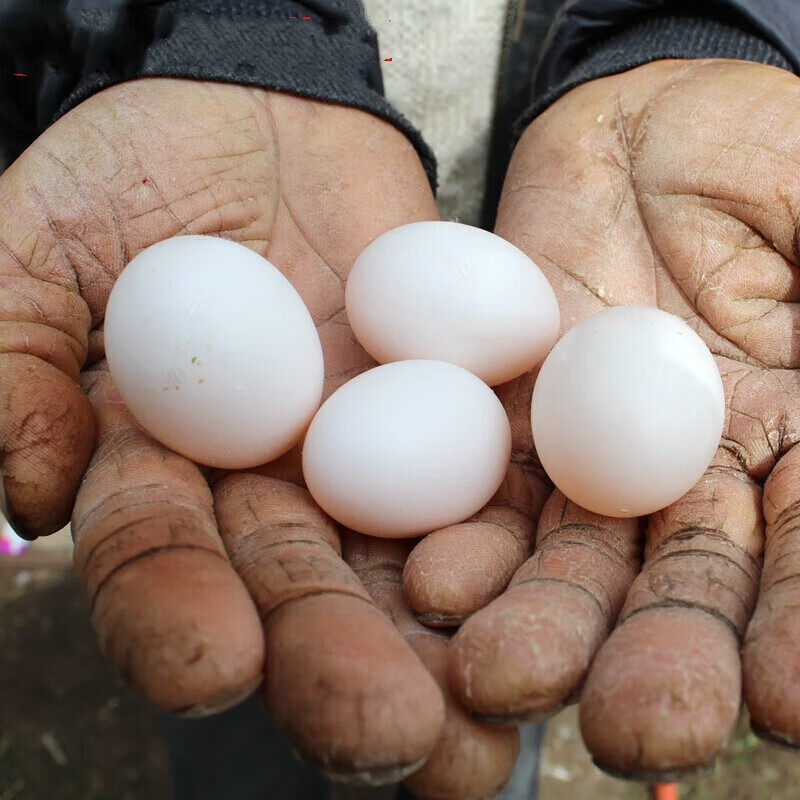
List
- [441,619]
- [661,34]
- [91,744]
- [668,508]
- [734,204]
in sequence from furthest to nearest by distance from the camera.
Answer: [91,744] < [661,34] < [734,204] < [668,508] < [441,619]

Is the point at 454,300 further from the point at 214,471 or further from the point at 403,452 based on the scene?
the point at 214,471

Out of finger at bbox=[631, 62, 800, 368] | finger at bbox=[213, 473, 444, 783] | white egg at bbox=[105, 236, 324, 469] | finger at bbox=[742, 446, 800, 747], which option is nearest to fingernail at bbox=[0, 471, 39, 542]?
white egg at bbox=[105, 236, 324, 469]

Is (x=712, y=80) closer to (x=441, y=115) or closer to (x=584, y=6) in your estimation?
(x=584, y=6)

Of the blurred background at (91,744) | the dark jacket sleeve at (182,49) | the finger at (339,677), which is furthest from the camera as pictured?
the blurred background at (91,744)

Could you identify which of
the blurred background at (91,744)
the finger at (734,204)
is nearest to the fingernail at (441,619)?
the finger at (734,204)

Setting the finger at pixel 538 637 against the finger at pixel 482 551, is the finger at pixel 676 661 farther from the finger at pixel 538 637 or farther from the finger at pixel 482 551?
the finger at pixel 482 551

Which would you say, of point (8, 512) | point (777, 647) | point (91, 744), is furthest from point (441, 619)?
point (91, 744)

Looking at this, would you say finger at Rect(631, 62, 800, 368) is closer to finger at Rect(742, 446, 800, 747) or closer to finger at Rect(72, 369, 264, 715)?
finger at Rect(742, 446, 800, 747)
